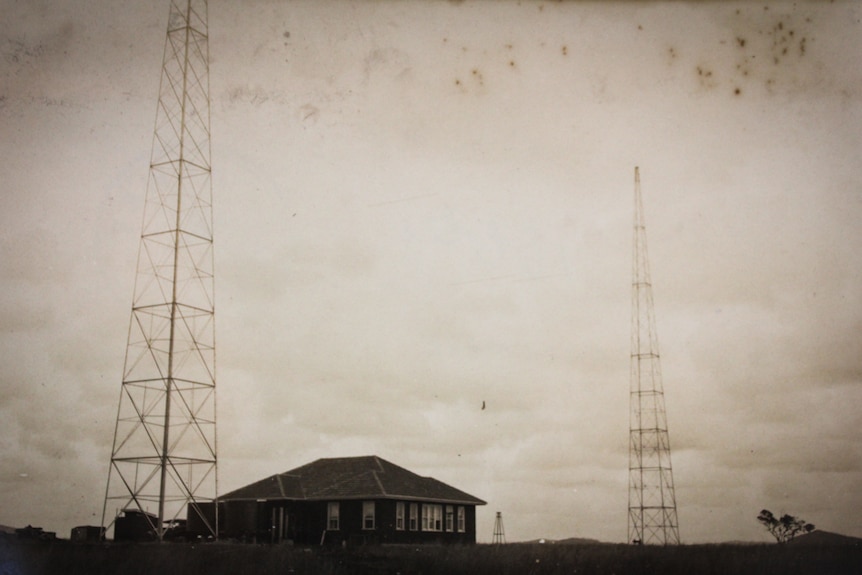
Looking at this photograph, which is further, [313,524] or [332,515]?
[313,524]

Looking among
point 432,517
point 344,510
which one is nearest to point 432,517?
point 432,517

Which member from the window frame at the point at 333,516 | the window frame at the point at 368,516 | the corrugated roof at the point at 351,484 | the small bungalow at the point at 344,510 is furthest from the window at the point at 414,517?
the window frame at the point at 333,516

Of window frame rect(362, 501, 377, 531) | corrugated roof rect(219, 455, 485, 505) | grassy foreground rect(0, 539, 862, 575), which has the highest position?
corrugated roof rect(219, 455, 485, 505)

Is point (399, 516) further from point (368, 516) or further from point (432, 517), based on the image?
point (432, 517)

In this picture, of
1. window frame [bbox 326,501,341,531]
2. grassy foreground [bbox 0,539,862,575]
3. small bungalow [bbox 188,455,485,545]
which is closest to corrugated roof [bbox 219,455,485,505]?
small bungalow [bbox 188,455,485,545]

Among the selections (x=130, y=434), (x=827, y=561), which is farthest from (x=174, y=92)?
(x=827, y=561)

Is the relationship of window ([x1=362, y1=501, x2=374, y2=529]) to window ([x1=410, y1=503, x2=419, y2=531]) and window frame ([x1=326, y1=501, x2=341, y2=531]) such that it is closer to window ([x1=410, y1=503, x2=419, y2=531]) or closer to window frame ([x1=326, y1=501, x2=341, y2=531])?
window frame ([x1=326, y1=501, x2=341, y2=531])
